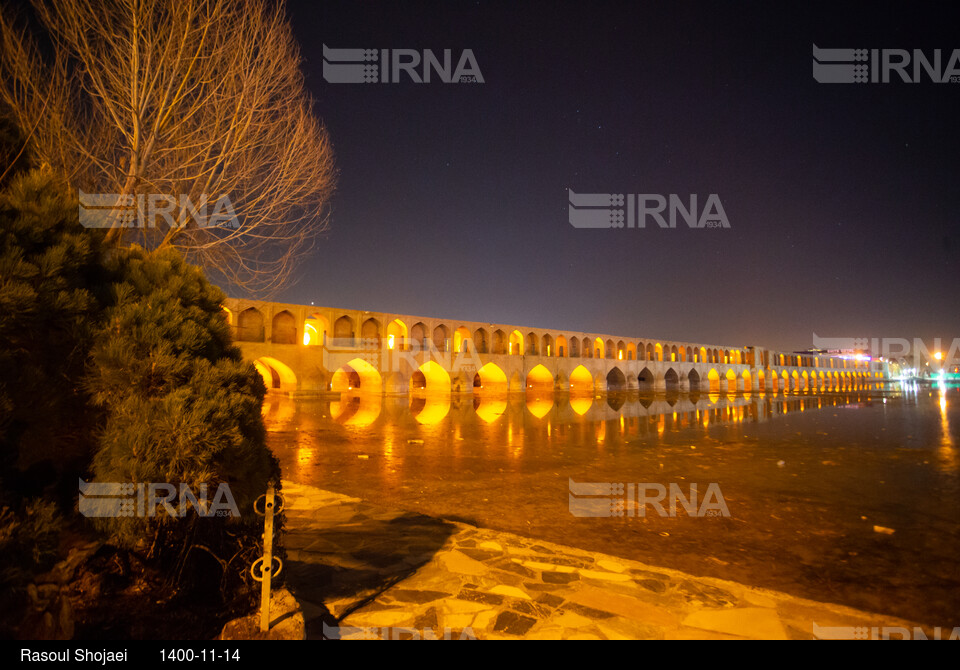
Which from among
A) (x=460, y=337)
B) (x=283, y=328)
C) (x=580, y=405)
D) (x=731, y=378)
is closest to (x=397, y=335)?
(x=460, y=337)

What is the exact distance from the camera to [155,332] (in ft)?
5.80

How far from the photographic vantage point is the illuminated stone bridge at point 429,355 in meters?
22.8

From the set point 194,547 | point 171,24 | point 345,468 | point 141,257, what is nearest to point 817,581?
point 194,547

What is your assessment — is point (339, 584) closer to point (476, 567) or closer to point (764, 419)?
point (476, 567)

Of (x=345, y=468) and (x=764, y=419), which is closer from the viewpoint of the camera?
(x=345, y=468)

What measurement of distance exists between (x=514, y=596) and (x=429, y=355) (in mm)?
25071

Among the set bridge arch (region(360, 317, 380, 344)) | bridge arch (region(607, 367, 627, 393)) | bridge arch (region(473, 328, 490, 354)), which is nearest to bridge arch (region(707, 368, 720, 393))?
bridge arch (region(607, 367, 627, 393))

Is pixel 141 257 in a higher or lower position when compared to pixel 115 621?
higher

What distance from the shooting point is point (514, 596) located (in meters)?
→ 2.34

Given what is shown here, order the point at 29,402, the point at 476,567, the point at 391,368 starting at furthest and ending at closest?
1. the point at 391,368
2. the point at 476,567
3. the point at 29,402

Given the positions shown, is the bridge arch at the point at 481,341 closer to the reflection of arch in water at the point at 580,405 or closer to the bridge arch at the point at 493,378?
the bridge arch at the point at 493,378

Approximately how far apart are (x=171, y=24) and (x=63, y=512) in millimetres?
3220

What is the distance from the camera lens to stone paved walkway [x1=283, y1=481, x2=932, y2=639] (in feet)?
6.66

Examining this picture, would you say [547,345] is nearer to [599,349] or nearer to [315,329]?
[599,349]
